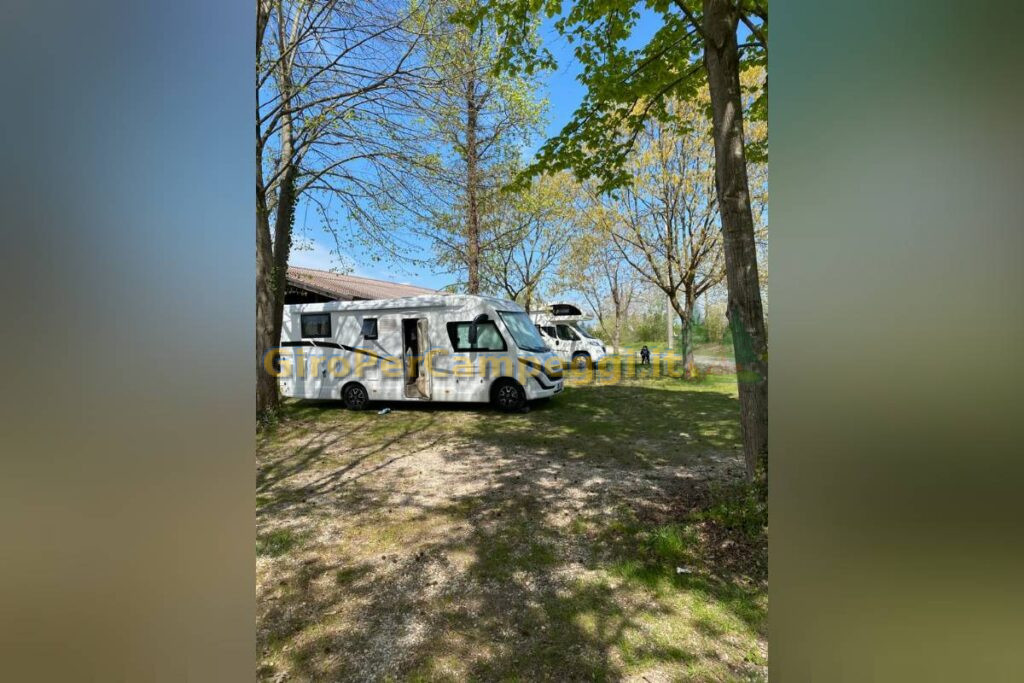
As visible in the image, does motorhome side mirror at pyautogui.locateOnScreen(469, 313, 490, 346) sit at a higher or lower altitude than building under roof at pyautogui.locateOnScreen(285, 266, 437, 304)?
lower

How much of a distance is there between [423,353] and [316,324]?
2.90m

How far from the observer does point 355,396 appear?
33.4ft

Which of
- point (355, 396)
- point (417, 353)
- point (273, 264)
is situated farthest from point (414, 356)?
point (273, 264)

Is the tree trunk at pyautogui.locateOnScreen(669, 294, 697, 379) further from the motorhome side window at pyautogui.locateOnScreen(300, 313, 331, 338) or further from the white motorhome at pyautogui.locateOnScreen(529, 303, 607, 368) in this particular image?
the motorhome side window at pyautogui.locateOnScreen(300, 313, 331, 338)

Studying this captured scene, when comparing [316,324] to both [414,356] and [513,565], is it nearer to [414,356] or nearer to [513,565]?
[414,356]

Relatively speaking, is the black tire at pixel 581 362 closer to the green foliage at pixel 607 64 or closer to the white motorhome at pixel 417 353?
the white motorhome at pixel 417 353

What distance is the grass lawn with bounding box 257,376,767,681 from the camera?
2344mm

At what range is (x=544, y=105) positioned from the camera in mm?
12938

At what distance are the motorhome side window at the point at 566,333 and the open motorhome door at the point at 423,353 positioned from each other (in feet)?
32.0

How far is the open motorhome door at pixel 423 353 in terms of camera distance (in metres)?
9.55

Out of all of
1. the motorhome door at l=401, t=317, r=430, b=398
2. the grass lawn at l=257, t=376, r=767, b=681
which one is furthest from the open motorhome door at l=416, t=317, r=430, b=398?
the grass lawn at l=257, t=376, r=767, b=681

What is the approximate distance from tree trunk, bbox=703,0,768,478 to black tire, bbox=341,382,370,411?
8373 millimetres
